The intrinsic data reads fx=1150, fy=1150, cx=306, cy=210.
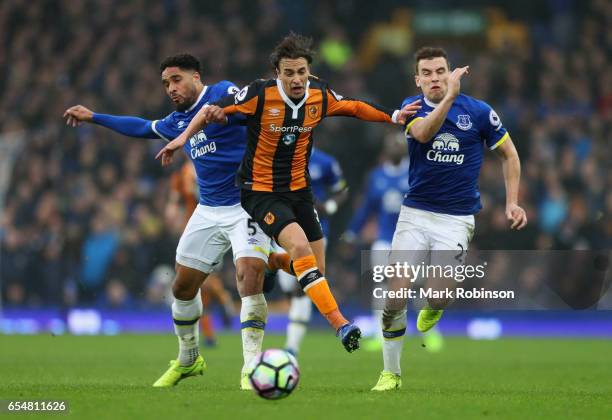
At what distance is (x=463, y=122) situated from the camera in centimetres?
841

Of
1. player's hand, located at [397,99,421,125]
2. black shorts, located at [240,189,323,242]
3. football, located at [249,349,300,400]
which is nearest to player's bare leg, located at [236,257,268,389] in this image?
black shorts, located at [240,189,323,242]

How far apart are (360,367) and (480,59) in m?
10.4

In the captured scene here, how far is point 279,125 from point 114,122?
1368 millimetres

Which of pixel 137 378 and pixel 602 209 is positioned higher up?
pixel 602 209

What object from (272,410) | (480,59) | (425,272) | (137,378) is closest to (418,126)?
(425,272)

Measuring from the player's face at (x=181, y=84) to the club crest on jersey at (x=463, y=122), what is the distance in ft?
6.41

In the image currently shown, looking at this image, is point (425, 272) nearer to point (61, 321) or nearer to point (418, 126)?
point (418, 126)

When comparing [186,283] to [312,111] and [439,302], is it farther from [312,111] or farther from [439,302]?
[439,302]

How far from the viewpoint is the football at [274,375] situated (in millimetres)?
6805

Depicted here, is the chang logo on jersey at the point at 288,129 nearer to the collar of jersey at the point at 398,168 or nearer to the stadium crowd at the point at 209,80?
the collar of jersey at the point at 398,168

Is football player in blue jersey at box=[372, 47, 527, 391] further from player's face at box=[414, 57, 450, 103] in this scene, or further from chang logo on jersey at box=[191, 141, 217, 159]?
chang logo on jersey at box=[191, 141, 217, 159]

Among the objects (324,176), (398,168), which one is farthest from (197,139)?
(398,168)

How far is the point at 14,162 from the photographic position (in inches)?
717

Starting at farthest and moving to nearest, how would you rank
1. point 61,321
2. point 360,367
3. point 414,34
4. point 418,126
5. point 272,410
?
point 414,34, point 61,321, point 360,367, point 418,126, point 272,410
